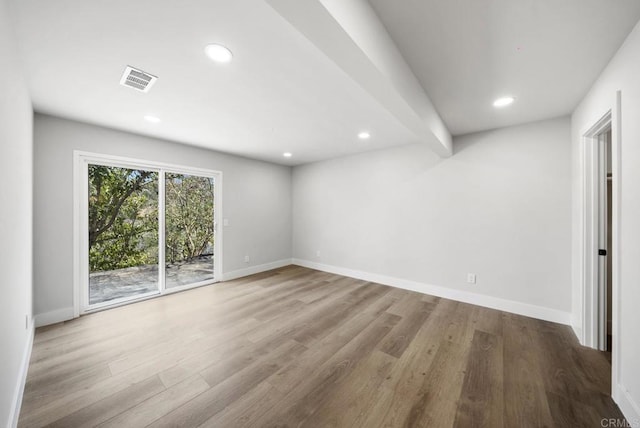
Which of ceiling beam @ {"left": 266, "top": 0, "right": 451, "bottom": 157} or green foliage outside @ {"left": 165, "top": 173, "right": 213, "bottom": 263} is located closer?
ceiling beam @ {"left": 266, "top": 0, "right": 451, "bottom": 157}

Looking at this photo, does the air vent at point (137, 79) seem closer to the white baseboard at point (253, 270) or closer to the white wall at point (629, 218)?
the white baseboard at point (253, 270)

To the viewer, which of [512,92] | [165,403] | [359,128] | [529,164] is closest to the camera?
[165,403]

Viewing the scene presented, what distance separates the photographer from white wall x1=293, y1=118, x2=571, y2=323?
2734 millimetres

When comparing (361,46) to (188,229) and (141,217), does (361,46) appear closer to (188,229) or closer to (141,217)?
(141,217)

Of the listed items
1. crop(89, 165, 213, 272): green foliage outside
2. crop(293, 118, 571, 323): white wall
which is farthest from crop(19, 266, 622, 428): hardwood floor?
crop(89, 165, 213, 272): green foliage outside

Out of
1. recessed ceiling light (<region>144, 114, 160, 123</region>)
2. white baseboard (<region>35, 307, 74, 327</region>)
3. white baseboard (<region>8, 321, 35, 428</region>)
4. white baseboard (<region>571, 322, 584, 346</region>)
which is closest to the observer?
white baseboard (<region>8, 321, 35, 428</region>)

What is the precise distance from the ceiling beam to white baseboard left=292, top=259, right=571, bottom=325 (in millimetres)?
2601

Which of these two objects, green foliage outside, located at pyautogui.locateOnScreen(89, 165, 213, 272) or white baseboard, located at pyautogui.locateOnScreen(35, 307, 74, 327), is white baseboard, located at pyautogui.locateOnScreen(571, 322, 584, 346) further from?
white baseboard, located at pyautogui.locateOnScreen(35, 307, 74, 327)

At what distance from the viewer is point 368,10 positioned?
1245 mm

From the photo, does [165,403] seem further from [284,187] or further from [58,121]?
[284,187]

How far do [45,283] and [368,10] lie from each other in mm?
4160

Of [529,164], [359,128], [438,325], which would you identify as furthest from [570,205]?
[359,128]

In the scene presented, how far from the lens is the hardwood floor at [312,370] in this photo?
1463 millimetres

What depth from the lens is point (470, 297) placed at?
325 centimetres
